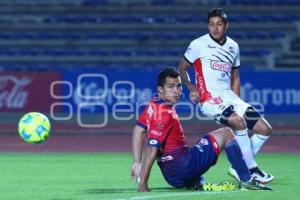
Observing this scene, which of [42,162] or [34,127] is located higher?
[34,127]

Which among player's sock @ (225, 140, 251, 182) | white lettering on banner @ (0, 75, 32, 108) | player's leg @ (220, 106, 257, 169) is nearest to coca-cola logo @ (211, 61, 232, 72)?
player's leg @ (220, 106, 257, 169)

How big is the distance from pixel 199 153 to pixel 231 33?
723 inches

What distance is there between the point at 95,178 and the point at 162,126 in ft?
7.82

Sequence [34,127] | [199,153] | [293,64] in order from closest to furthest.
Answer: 1. [199,153]
2. [34,127]
3. [293,64]

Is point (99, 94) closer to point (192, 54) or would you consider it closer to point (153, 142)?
point (192, 54)

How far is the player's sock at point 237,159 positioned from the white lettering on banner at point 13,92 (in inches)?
561

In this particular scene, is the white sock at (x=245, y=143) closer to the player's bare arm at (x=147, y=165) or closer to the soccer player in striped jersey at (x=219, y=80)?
the soccer player in striped jersey at (x=219, y=80)

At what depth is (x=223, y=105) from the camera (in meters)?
11.0

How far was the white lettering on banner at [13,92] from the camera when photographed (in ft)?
75.8

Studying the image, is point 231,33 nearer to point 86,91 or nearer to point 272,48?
point 272,48

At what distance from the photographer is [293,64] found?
26.5 metres

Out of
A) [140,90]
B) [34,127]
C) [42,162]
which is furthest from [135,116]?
[34,127]

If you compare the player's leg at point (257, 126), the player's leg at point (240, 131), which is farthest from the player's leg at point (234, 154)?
the player's leg at point (257, 126)

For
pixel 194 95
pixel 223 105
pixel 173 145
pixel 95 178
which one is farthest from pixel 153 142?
pixel 95 178
